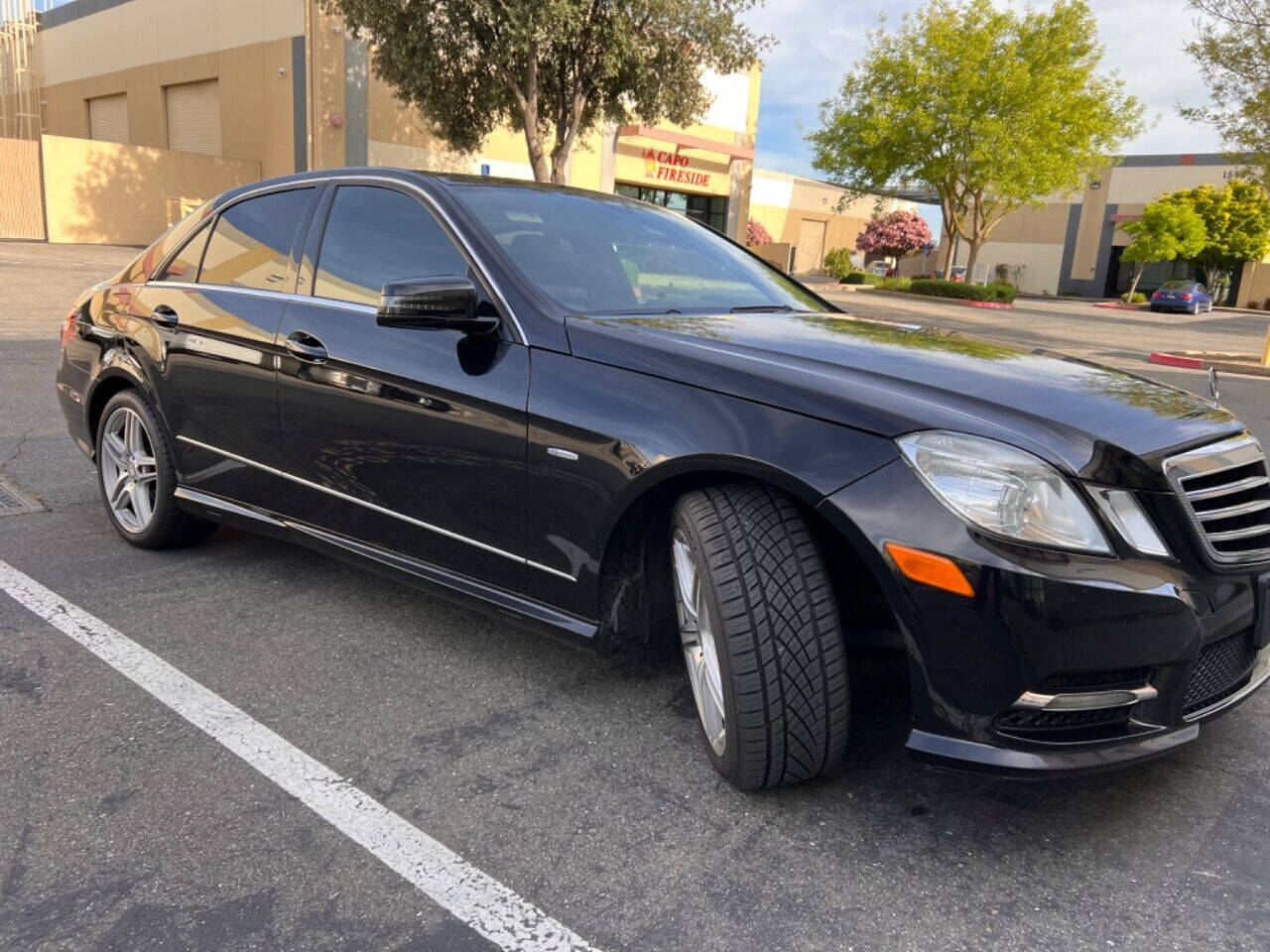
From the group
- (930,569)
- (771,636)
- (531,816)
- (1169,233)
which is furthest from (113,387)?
(1169,233)

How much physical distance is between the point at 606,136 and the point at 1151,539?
31188 mm

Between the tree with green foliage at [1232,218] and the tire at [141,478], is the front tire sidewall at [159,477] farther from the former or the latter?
the tree with green foliage at [1232,218]

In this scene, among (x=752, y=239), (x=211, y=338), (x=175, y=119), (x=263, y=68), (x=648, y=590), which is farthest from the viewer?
(x=752, y=239)

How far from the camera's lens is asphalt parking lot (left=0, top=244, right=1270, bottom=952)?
2.00 m

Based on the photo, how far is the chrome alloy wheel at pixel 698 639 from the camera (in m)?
2.44

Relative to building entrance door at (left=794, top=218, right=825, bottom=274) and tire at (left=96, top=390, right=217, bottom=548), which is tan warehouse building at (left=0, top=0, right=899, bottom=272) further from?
building entrance door at (left=794, top=218, right=825, bottom=274)

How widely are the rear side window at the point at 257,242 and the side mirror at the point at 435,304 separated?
0.93 meters

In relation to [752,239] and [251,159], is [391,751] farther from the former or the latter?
[752,239]

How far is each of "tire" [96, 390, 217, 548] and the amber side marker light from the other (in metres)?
3.04

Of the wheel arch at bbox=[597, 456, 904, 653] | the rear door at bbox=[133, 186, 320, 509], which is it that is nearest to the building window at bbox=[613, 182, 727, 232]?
the rear door at bbox=[133, 186, 320, 509]

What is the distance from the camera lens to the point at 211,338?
3.65m

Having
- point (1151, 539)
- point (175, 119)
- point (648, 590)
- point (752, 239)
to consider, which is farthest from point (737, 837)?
point (752, 239)

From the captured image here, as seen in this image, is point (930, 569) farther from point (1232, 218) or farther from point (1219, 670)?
point (1232, 218)

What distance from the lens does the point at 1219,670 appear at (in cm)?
224
